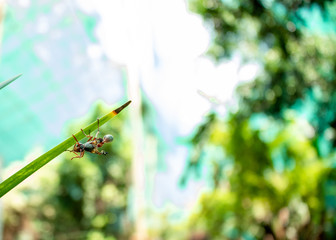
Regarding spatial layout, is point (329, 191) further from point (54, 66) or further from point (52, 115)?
point (52, 115)

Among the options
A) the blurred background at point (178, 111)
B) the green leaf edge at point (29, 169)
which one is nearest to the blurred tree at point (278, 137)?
the blurred background at point (178, 111)

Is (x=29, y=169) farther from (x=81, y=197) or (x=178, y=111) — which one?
(x=81, y=197)

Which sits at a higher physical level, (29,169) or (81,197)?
(81,197)

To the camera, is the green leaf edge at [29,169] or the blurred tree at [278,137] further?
the blurred tree at [278,137]

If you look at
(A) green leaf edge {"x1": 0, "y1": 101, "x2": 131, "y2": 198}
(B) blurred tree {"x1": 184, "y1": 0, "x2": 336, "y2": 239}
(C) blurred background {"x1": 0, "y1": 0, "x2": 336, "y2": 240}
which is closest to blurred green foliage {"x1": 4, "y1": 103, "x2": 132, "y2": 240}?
(C) blurred background {"x1": 0, "y1": 0, "x2": 336, "y2": 240}

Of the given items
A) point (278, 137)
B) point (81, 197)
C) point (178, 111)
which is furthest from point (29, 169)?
point (81, 197)

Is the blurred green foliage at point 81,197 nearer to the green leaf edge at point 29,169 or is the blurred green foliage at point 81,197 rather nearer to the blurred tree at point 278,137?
the blurred tree at point 278,137
